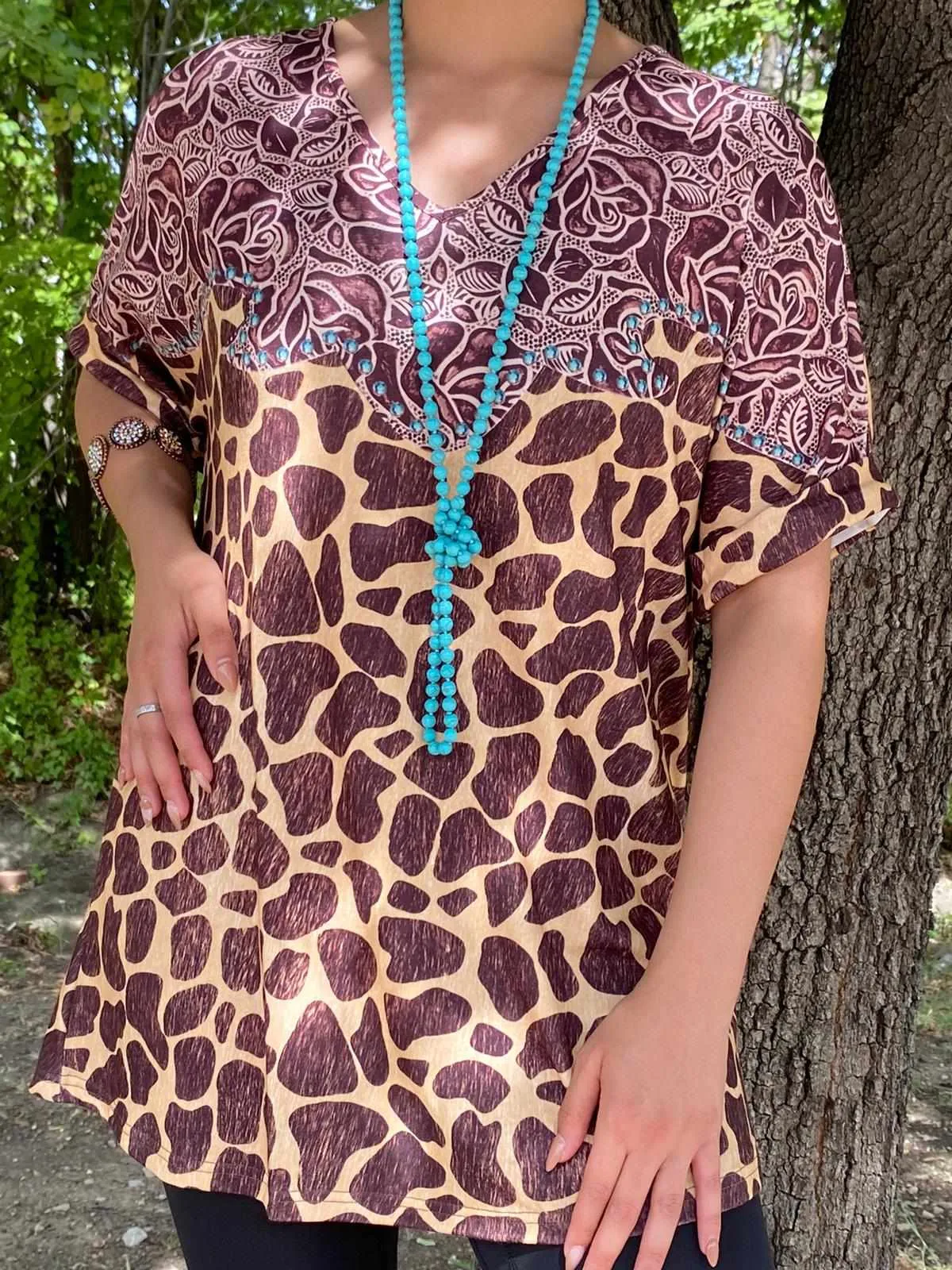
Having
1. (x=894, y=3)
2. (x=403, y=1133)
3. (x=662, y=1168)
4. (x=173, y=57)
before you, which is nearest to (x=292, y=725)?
(x=403, y=1133)

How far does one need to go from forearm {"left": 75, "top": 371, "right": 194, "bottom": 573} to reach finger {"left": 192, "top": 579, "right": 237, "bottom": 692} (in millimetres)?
87

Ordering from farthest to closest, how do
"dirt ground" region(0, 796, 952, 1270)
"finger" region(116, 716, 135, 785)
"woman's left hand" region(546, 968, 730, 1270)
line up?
"dirt ground" region(0, 796, 952, 1270) < "finger" region(116, 716, 135, 785) < "woman's left hand" region(546, 968, 730, 1270)

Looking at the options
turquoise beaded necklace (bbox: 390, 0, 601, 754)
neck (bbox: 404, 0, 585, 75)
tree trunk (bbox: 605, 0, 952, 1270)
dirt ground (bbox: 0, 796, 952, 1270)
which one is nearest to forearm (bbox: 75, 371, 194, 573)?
turquoise beaded necklace (bbox: 390, 0, 601, 754)

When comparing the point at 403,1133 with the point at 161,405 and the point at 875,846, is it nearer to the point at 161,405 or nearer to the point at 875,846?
the point at 161,405

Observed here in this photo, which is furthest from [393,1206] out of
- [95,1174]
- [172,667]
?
[95,1174]

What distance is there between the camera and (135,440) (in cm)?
146

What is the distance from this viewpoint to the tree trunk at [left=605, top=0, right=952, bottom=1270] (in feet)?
6.78

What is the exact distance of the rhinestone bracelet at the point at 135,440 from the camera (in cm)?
146

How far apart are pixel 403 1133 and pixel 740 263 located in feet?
2.75

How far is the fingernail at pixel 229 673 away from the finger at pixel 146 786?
4.2 inches

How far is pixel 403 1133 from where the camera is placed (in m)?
1.18

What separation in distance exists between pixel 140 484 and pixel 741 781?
716 millimetres

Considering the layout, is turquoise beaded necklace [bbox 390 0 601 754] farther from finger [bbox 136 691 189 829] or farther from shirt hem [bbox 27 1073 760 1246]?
shirt hem [bbox 27 1073 760 1246]

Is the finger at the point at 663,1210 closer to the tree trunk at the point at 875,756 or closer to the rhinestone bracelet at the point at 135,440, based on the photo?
the rhinestone bracelet at the point at 135,440
